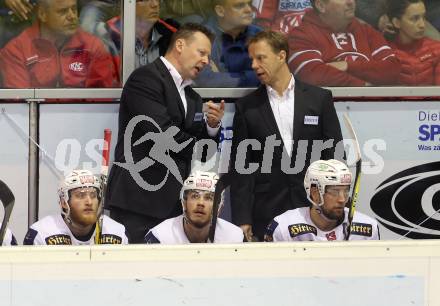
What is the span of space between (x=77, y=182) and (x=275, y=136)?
45.6 inches

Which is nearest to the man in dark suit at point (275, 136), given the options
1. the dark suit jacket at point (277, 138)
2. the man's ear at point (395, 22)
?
the dark suit jacket at point (277, 138)

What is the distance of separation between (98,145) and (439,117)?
6.16 feet

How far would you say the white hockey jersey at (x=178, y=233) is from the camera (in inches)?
242

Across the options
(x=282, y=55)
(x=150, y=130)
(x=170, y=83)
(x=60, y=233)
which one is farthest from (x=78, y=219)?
(x=282, y=55)

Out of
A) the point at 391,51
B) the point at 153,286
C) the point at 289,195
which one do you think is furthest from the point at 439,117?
the point at 153,286

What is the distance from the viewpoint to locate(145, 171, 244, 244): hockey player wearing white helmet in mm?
6176

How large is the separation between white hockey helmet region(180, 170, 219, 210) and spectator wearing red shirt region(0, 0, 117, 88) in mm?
900

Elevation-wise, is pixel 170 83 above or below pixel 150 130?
above

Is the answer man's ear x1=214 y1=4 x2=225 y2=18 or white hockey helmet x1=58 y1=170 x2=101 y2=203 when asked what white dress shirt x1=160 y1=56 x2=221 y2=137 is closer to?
man's ear x1=214 y1=4 x2=225 y2=18

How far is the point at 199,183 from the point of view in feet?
20.3

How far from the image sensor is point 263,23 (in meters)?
6.87

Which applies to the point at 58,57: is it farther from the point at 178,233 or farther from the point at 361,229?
A: the point at 361,229

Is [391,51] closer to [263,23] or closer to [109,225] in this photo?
[263,23]

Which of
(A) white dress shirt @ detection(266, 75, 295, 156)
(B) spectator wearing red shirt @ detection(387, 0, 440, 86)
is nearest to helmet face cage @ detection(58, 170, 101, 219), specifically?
(A) white dress shirt @ detection(266, 75, 295, 156)
